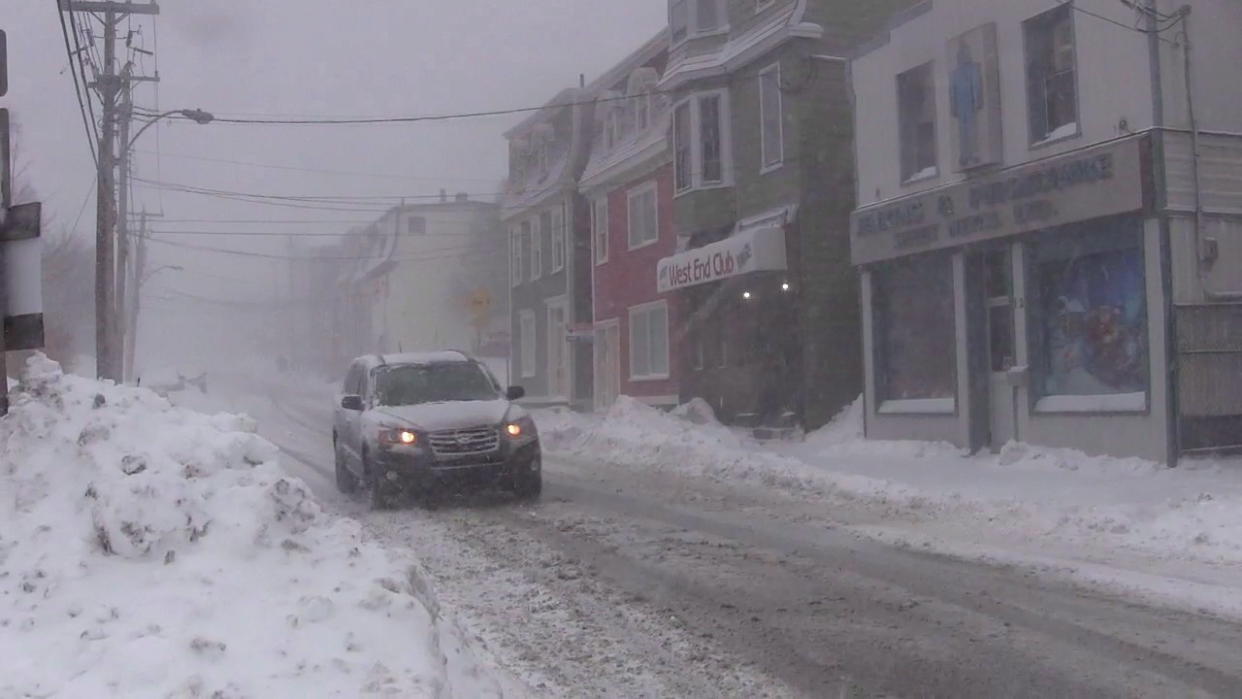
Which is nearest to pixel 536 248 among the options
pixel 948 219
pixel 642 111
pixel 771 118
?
pixel 642 111

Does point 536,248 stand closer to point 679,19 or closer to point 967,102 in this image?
point 679,19

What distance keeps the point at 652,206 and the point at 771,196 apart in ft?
24.1

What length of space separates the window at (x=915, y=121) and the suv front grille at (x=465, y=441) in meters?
8.69

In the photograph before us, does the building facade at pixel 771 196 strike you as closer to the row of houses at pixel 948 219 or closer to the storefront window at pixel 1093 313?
the row of houses at pixel 948 219

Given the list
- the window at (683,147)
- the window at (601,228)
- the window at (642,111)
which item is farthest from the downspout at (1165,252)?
the window at (601,228)

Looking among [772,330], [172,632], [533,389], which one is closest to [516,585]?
[172,632]

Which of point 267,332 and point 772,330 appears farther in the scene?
point 267,332

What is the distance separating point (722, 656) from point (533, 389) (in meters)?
34.5

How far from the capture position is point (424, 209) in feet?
210

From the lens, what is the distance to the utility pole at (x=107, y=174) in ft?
78.9

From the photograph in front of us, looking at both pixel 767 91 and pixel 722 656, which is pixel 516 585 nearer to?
pixel 722 656

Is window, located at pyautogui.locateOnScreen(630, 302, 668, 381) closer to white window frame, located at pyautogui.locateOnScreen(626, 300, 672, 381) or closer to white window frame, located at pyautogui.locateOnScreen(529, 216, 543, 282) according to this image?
white window frame, located at pyautogui.locateOnScreen(626, 300, 672, 381)

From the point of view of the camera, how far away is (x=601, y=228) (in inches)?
1318

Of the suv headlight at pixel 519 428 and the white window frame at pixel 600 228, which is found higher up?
the white window frame at pixel 600 228
